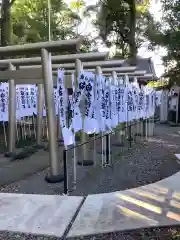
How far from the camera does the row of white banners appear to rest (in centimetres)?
567

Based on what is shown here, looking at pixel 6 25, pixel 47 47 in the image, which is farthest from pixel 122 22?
pixel 47 47

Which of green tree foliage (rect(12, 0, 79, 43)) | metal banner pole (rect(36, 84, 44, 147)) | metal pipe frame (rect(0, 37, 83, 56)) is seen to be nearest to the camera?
metal pipe frame (rect(0, 37, 83, 56))

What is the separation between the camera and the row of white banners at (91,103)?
18.6ft

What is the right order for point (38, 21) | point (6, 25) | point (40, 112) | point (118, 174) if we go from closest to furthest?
point (118, 174) < point (40, 112) < point (6, 25) < point (38, 21)

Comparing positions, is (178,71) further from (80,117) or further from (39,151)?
(80,117)

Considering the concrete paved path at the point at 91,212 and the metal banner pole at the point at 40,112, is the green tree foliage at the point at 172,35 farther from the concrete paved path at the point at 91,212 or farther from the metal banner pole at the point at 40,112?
the concrete paved path at the point at 91,212

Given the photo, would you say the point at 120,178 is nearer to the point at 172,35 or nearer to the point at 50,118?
the point at 50,118

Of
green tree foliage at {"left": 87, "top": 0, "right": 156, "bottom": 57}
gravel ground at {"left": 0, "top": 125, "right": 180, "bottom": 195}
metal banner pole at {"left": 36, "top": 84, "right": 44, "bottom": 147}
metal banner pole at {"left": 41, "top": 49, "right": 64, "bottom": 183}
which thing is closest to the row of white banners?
metal banner pole at {"left": 41, "top": 49, "right": 64, "bottom": 183}

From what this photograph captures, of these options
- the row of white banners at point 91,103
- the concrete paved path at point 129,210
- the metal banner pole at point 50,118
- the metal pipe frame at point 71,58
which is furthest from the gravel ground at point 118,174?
the metal pipe frame at point 71,58

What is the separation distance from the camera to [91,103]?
251 inches

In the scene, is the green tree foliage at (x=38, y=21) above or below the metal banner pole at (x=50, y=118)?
above

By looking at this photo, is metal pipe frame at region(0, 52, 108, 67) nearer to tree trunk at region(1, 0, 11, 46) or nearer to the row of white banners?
the row of white banners

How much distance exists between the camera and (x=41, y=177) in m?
6.51

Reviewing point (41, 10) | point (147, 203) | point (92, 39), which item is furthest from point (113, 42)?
point (147, 203)
